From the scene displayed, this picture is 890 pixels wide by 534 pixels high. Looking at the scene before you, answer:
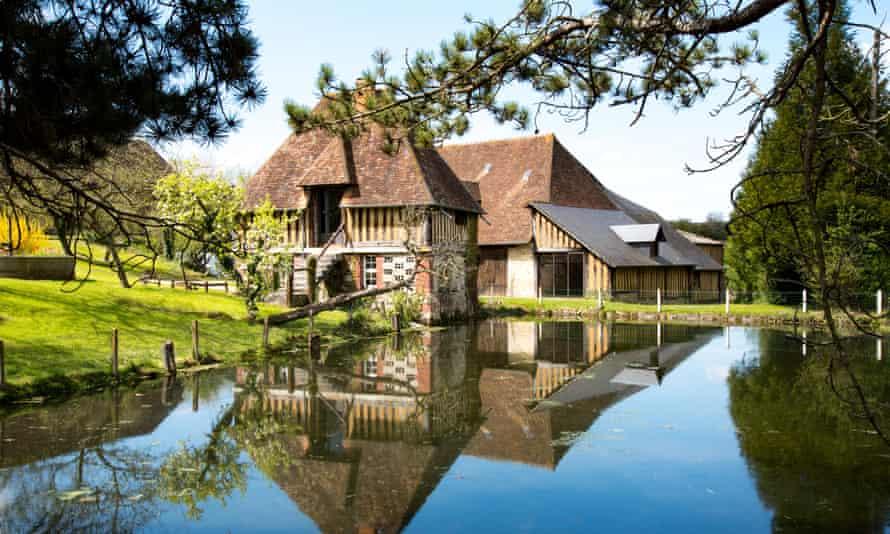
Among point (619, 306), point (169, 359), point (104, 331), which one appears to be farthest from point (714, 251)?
point (169, 359)

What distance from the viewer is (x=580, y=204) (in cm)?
3541

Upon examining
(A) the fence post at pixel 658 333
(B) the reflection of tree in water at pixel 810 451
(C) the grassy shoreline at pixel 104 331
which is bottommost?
(B) the reflection of tree in water at pixel 810 451

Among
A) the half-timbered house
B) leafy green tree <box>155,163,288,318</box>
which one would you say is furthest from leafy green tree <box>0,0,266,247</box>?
the half-timbered house

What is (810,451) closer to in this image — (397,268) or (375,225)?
(397,268)

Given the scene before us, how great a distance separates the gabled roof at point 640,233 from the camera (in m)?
31.7

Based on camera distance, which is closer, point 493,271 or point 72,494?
point 72,494

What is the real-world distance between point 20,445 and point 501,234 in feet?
84.7

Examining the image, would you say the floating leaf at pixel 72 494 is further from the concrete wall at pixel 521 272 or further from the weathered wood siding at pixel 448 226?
the concrete wall at pixel 521 272

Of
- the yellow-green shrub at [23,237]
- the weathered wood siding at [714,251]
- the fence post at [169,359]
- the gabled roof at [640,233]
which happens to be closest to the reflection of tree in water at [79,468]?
the fence post at [169,359]

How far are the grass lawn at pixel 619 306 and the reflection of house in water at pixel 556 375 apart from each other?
3.51 metres

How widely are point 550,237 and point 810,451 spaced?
77.5 feet

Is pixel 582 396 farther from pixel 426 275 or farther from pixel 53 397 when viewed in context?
pixel 426 275

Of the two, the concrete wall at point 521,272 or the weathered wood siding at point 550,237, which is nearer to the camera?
the weathered wood siding at point 550,237

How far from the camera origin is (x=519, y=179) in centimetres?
3494
